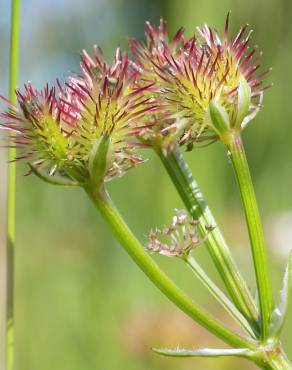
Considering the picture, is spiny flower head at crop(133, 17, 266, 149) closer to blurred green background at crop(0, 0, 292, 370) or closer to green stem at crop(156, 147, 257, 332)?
green stem at crop(156, 147, 257, 332)

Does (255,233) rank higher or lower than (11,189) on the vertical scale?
lower

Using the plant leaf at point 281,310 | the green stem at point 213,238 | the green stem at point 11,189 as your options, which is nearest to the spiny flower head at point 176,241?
the green stem at point 213,238

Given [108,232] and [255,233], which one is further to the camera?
[108,232]

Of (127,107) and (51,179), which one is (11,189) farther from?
(127,107)

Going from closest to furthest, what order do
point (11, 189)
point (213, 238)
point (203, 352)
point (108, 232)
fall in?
point (203, 352) → point (213, 238) → point (11, 189) → point (108, 232)

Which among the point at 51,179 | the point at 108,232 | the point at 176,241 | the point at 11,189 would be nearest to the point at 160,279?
the point at 176,241

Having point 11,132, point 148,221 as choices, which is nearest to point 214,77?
point 11,132

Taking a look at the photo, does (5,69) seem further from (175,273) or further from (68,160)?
(68,160)

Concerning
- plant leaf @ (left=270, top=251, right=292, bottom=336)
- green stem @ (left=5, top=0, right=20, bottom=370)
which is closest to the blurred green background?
green stem @ (left=5, top=0, right=20, bottom=370)
